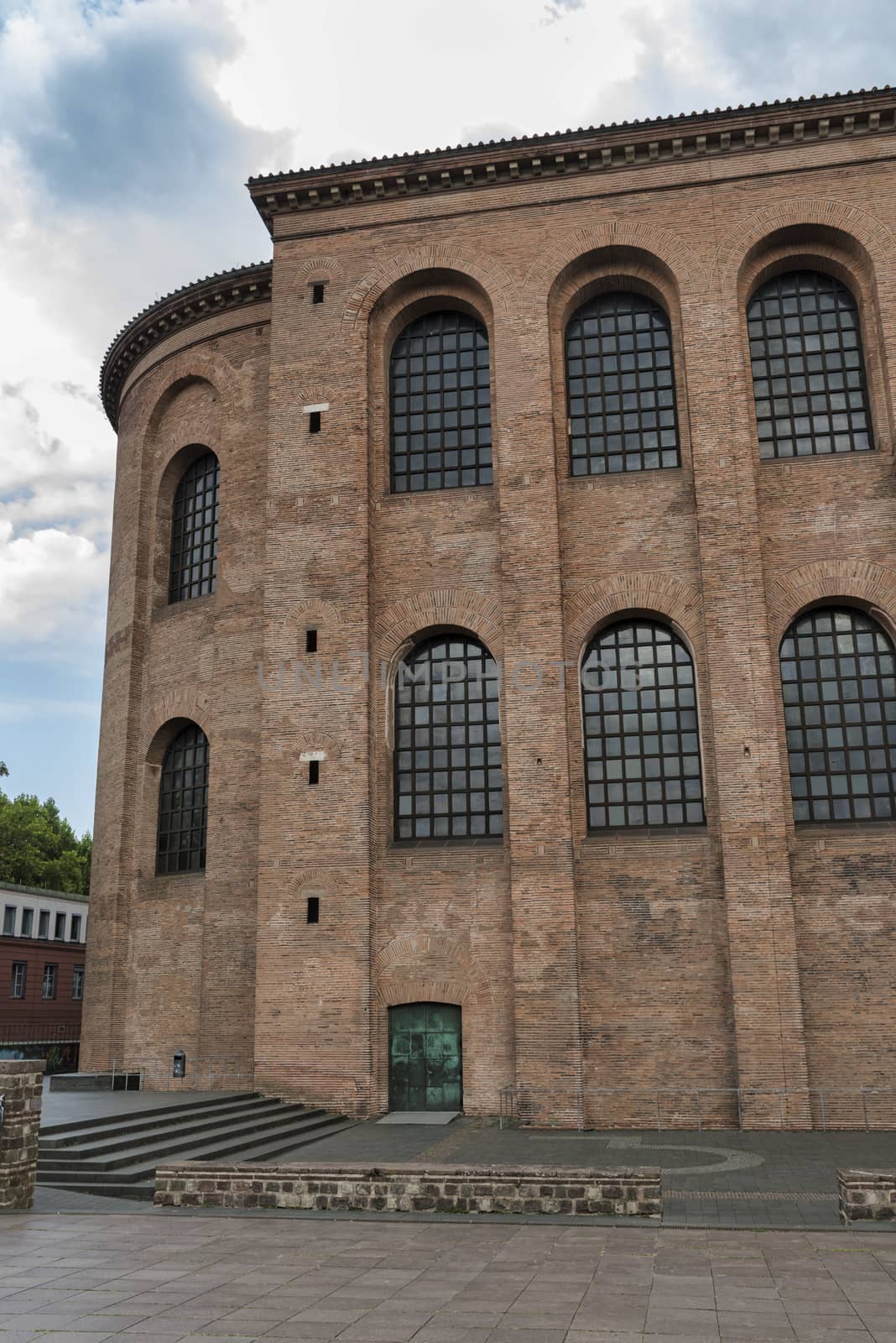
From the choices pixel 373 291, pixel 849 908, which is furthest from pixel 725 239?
pixel 849 908

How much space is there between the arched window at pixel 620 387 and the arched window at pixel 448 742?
4.20 m

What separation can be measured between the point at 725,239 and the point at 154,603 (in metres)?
13.5

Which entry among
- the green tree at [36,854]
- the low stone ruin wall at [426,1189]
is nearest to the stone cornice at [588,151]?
the low stone ruin wall at [426,1189]

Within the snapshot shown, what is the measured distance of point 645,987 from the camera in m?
17.7

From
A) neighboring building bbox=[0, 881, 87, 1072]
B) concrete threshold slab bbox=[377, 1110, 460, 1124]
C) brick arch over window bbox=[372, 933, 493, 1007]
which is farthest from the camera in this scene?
neighboring building bbox=[0, 881, 87, 1072]

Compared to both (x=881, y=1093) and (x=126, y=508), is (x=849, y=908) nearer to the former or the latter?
(x=881, y=1093)

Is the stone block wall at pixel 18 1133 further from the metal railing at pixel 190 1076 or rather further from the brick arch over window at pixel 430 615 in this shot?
the brick arch over window at pixel 430 615

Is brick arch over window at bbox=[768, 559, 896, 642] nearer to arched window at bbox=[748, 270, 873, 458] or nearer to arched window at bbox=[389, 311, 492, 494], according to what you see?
arched window at bbox=[748, 270, 873, 458]

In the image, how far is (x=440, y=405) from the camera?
2147 cm

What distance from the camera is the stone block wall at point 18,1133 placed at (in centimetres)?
1094

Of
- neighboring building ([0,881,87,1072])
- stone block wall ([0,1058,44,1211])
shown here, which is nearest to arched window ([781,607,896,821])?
stone block wall ([0,1058,44,1211])

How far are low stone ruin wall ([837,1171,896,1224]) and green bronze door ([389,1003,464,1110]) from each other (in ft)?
29.7

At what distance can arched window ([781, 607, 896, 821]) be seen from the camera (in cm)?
1830

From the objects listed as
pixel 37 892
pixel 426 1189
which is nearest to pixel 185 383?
pixel 426 1189
